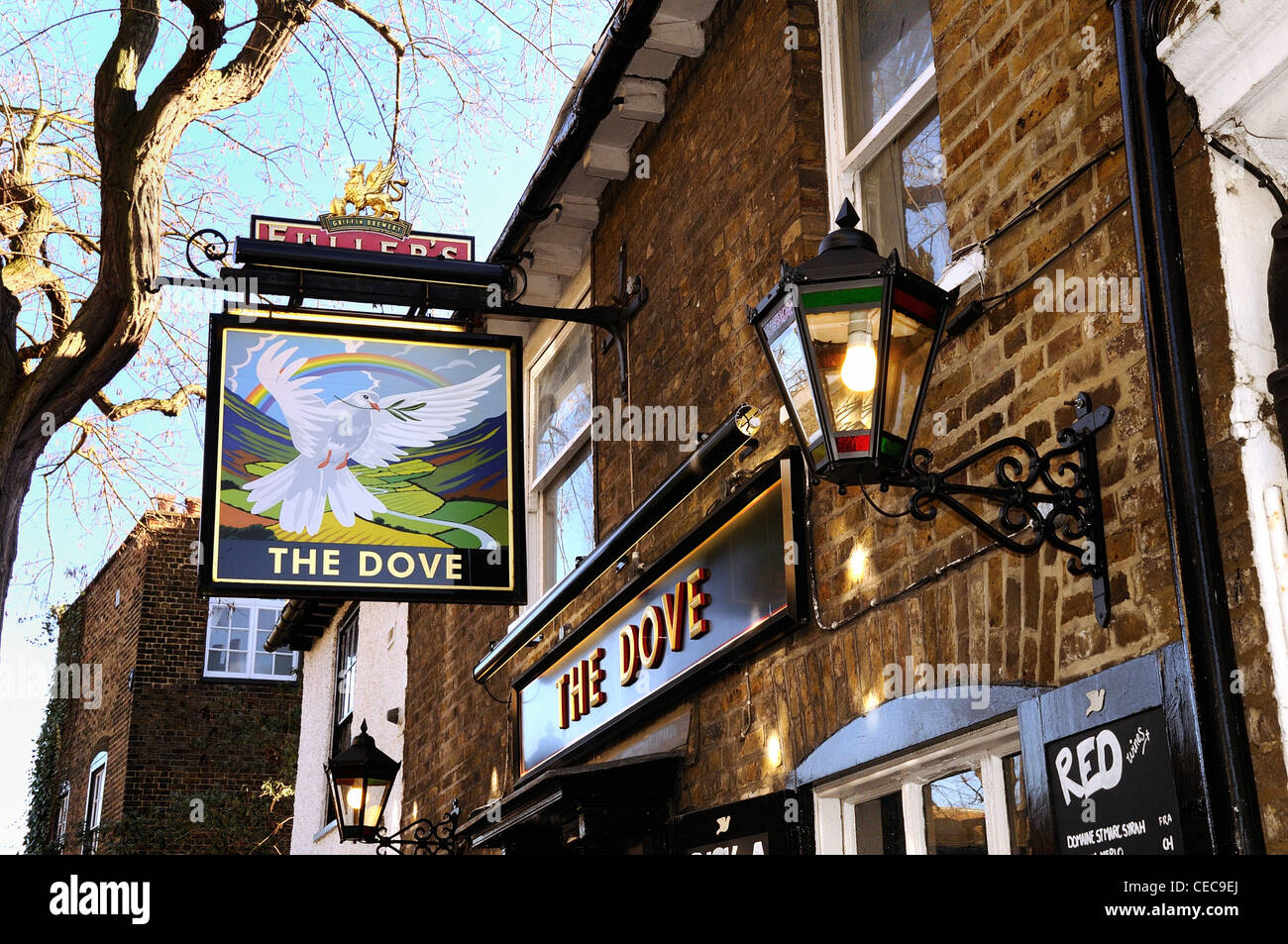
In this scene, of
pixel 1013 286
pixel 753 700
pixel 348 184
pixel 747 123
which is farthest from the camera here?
pixel 348 184

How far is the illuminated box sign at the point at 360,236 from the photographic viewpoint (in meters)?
7.49

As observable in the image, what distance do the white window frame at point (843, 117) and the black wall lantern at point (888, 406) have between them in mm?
Answer: 1351

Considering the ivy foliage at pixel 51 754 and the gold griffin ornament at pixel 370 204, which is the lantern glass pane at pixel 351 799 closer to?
the gold griffin ornament at pixel 370 204

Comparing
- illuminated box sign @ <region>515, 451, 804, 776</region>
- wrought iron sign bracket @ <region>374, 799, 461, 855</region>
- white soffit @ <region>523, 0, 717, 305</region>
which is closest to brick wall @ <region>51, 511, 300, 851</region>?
wrought iron sign bracket @ <region>374, 799, 461, 855</region>

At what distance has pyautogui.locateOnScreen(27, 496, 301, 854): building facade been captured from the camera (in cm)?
2128

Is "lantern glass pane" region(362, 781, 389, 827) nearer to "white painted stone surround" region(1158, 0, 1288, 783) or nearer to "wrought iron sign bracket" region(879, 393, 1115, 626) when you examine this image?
"wrought iron sign bracket" region(879, 393, 1115, 626)

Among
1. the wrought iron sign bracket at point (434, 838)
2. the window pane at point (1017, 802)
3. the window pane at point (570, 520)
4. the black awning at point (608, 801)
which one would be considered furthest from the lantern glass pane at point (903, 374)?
the wrought iron sign bracket at point (434, 838)

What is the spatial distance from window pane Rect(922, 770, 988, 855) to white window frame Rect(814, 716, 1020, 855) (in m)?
0.03

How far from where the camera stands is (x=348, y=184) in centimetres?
781

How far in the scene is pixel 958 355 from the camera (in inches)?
189

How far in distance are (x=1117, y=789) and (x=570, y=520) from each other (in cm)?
555
